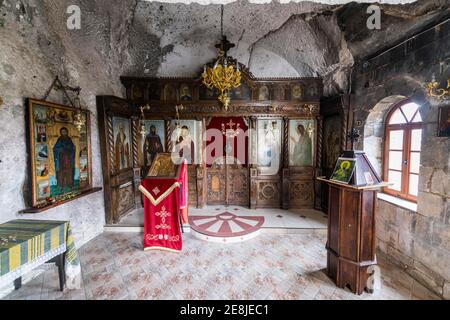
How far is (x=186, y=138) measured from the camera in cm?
603

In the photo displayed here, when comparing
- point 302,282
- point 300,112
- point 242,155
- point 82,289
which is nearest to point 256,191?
point 242,155

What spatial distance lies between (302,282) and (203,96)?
5.05 m

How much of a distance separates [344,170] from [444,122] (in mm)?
1512

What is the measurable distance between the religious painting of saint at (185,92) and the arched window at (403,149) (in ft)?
16.0

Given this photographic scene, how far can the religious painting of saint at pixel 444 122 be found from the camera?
2742mm

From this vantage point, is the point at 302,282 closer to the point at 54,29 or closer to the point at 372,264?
the point at 372,264

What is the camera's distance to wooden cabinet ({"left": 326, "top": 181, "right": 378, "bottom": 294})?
271cm

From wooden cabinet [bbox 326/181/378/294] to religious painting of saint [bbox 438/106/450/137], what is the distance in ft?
4.30

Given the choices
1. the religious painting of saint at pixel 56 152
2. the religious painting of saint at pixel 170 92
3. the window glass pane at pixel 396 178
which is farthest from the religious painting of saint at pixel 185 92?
the window glass pane at pixel 396 178

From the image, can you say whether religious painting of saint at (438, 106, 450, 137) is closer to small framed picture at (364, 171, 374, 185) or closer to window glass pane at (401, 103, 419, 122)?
window glass pane at (401, 103, 419, 122)

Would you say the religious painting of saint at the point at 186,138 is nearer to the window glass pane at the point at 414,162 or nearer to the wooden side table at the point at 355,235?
the wooden side table at the point at 355,235

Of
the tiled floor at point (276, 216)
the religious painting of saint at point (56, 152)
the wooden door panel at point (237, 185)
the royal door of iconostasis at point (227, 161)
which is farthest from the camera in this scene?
the wooden door panel at point (237, 185)

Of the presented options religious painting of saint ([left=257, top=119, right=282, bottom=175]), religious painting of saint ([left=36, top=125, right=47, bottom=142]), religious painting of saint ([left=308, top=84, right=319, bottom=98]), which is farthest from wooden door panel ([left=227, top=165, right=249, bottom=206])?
religious painting of saint ([left=36, top=125, right=47, bottom=142])

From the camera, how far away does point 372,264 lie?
274cm
